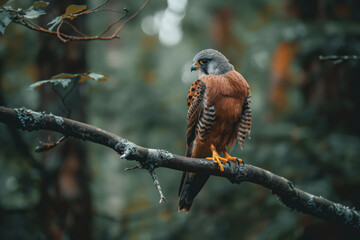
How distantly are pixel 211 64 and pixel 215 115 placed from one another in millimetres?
750

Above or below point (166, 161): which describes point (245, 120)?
below

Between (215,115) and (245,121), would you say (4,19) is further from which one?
(245,121)

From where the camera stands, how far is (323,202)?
8.57 ft

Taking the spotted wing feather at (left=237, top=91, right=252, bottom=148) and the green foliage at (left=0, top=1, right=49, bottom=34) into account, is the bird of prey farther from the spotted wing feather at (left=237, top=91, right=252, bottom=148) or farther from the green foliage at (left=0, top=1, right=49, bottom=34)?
the green foliage at (left=0, top=1, right=49, bottom=34)

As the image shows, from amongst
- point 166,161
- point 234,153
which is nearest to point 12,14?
point 166,161

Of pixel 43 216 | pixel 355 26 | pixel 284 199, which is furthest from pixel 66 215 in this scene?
pixel 355 26

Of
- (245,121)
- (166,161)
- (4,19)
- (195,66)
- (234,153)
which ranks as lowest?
(234,153)

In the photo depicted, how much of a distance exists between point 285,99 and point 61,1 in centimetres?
597

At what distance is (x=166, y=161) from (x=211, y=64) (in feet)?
6.20

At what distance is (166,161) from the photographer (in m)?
2.03

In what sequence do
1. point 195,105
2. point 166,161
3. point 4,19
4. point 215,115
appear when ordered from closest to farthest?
point 4,19, point 166,161, point 215,115, point 195,105

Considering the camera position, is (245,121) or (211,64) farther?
(211,64)

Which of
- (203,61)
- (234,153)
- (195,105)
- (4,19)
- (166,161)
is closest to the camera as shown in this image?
(4,19)

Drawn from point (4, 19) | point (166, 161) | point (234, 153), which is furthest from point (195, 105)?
point (234, 153)
